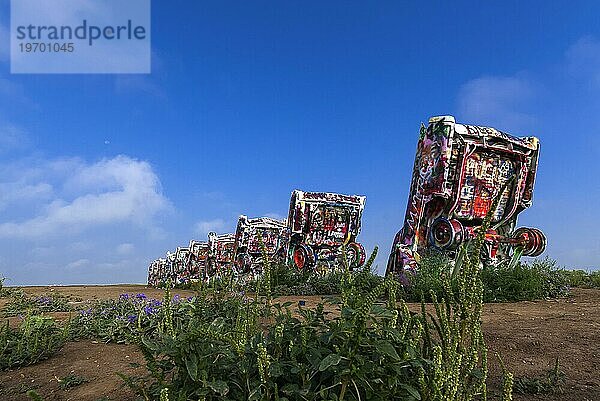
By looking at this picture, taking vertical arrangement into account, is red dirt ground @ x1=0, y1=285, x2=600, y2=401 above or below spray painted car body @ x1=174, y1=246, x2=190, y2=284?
below

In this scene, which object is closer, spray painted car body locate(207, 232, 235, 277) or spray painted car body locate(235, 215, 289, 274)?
spray painted car body locate(235, 215, 289, 274)

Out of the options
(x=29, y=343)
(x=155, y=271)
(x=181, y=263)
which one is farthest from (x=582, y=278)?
(x=155, y=271)

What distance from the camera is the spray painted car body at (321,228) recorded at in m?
14.3

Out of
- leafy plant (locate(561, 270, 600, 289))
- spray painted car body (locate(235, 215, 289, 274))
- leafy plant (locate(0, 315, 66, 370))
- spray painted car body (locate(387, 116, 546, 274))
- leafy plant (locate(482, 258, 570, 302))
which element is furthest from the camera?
spray painted car body (locate(235, 215, 289, 274))

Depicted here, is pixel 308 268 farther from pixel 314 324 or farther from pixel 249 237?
pixel 314 324

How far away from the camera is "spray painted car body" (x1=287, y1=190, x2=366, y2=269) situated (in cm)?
1430


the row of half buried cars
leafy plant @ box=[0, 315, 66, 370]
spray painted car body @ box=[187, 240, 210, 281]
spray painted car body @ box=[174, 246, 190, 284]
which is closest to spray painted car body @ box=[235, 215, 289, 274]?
the row of half buried cars

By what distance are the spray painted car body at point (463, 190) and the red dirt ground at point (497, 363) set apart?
4.05 m

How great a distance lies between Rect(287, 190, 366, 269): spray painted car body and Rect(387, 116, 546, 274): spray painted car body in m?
4.95

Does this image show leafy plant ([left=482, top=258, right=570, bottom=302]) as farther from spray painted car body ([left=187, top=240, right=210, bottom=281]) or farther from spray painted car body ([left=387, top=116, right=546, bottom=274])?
spray painted car body ([left=187, top=240, right=210, bottom=281])

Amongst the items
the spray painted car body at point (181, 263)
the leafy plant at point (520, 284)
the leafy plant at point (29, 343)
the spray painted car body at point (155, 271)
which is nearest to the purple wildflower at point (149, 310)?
the leafy plant at point (29, 343)

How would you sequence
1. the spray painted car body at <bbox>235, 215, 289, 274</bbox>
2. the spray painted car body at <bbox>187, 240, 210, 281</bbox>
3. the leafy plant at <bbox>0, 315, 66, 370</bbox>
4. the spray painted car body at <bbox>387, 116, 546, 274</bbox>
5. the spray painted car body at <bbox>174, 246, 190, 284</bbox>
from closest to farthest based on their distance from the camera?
the leafy plant at <bbox>0, 315, 66, 370</bbox>
the spray painted car body at <bbox>387, 116, 546, 274</bbox>
the spray painted car body at <bbox>235, 215, 289, 274</bbox>
the spray painted car body at <bbox>187, 240, 210, 281</bbox>
the spray painted car body at <bbox>174, 246, 190, 284</bbox>

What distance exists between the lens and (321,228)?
575 inches

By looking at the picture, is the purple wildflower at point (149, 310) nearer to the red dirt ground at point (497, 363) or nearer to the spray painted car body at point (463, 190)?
the red dirt ground at point (497, 363)
